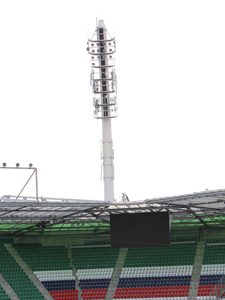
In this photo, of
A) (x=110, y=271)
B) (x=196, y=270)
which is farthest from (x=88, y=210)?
(x=196, y=270)

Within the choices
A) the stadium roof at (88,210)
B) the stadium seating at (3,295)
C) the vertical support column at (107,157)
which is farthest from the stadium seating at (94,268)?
the vertical support column at (107,157)

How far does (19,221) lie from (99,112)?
33.3 feet

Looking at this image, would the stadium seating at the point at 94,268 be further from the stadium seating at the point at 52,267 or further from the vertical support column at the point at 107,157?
the vertical support column at the point at 107,157

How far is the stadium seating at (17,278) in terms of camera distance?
33375mm

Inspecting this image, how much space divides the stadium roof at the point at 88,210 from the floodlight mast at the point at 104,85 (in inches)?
231

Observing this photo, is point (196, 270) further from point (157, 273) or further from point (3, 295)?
point (3, 295)

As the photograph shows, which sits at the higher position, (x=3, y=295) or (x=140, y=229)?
(x=140, y=229)

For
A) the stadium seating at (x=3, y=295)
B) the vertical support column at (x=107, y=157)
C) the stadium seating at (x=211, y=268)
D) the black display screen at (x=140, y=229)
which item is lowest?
the stadium seating at (x=3, y=295)

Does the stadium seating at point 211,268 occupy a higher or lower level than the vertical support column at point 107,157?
→ lower

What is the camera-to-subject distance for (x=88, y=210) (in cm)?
3112

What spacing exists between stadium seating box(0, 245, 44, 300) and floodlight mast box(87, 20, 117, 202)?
7309mm

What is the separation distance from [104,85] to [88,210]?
10.6m

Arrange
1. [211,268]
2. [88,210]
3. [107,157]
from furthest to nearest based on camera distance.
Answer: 1. [107,157]
2. [211,268]
3. [88,210]

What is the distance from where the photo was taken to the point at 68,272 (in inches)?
1387
